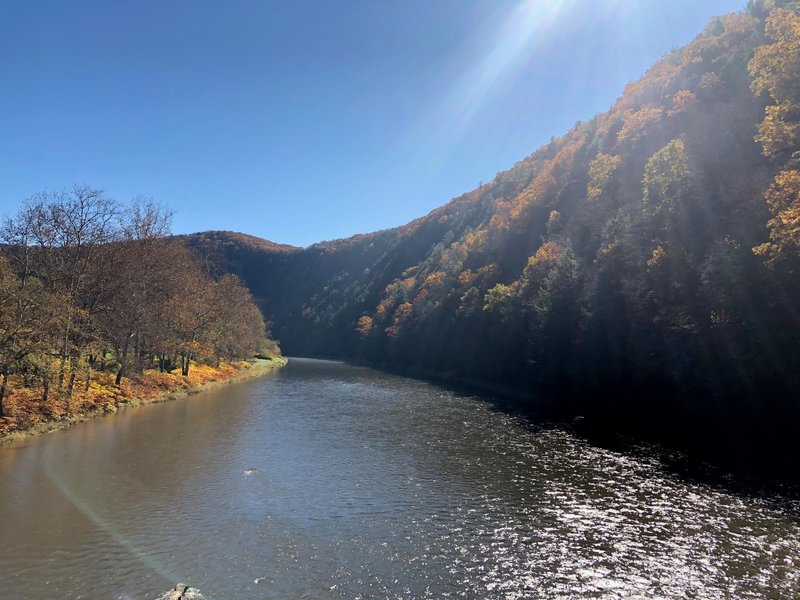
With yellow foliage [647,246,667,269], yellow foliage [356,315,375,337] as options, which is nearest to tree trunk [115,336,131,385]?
yellow foliage [647,246,667,269]

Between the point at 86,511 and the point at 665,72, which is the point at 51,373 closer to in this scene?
the point at 86,511

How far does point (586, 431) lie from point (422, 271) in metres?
102

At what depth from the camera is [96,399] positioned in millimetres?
35688

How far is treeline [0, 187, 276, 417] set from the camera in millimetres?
26297

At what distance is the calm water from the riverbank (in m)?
1.59

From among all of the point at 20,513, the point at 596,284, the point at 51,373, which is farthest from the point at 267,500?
the point at 596,284

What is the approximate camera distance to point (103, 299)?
4144 cm

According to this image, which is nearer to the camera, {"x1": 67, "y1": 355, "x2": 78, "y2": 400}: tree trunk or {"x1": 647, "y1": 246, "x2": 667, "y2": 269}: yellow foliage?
{"x1": 67, "y1": 355, "x2": 78, "y2": 400}: tree trunk

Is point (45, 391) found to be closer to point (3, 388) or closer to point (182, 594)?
point (3, 388)

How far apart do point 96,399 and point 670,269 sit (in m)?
44.1

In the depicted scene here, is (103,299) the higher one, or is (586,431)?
(103,299)

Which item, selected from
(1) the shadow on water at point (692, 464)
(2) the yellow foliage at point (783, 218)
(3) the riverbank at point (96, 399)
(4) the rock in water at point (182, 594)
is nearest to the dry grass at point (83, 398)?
(3) the riverbank at point (96, 399)

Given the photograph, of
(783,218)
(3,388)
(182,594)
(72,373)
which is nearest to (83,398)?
(72,373)

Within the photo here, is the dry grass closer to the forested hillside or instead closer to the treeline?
the treeline
